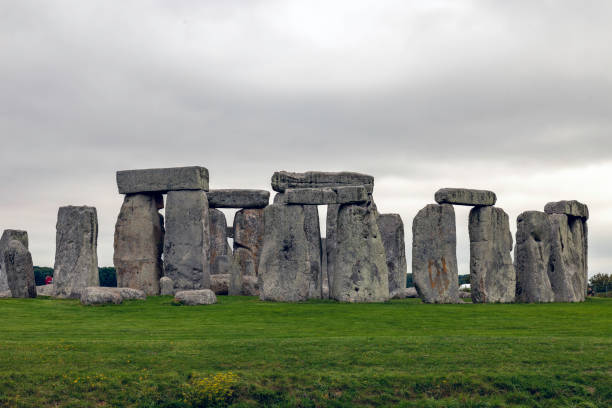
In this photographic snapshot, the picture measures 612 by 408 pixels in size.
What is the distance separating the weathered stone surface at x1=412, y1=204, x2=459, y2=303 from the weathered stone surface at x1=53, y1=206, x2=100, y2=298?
1051cm

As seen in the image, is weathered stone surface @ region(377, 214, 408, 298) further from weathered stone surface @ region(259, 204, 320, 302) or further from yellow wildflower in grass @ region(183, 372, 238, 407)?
yellow wildflower in grass @ region(183, 372, 238, 407)

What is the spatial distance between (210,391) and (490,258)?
14919 millimetres

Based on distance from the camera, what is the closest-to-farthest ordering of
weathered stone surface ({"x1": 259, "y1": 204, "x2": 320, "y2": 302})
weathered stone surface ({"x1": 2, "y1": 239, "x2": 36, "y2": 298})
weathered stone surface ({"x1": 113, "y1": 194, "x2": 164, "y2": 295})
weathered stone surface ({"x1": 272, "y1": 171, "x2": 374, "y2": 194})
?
weathered stone surface ({"x1": 259, "y1": 204, "x2": 320, "y2": 302}), weathered stone surface ({"x1": 2, "y1": 239, "x2": 36, "y2": 298}), weathered stone surface ({"x1": 272, "y1": 171, "x2": 374, "y2": 194}), weathered stone surface ({"x1": 113, "y1": 194, "x2": 164, "y2": 295})

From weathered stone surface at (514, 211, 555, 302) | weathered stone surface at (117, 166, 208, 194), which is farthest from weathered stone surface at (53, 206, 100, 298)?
weathered stone surface at (514, 211, 555, 302)

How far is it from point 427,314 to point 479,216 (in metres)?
6.33

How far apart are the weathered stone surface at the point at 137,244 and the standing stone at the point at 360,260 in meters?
8.11

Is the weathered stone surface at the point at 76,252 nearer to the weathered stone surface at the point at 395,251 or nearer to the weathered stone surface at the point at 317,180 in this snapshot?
the weathered stone surface at the point at 317,180

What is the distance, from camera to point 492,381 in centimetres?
1407

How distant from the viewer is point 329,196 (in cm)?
2500

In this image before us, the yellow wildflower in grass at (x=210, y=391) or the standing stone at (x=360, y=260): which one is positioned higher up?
the standing stone at (x=360, y=260)

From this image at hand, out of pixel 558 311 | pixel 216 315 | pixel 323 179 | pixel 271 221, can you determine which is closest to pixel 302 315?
pixel 216 315

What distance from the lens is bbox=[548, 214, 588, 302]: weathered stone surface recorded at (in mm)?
27844

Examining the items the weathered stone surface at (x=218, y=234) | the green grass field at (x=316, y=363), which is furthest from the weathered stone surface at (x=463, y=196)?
the weathered stone surface at (x=218, y=234)

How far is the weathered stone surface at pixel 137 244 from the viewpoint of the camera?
2959 centimetres
